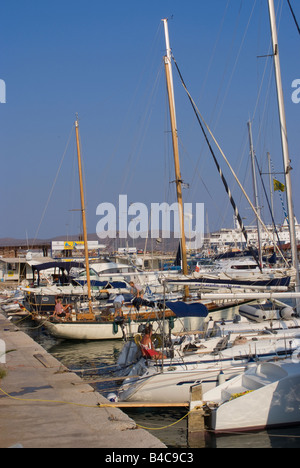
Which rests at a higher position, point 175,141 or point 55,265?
point 175,141

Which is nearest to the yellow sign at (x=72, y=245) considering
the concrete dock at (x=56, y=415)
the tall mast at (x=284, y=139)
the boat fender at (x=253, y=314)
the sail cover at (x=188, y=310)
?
the boat fender at (x=253, y=314)

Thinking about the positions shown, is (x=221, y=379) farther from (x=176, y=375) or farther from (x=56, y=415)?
(x=56, y=415)

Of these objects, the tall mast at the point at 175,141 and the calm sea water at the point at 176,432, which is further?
the tall mast at the point at 175,141

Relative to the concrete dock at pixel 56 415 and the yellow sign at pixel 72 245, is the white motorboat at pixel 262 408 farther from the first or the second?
the yellow sign at pixel 72 245

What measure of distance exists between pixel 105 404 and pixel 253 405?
3.48 metres

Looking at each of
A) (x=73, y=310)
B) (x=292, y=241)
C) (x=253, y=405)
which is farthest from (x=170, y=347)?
(x=73, y=310)

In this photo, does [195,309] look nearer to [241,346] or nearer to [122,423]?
[241,346]

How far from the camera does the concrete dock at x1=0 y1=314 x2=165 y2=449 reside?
8.06m

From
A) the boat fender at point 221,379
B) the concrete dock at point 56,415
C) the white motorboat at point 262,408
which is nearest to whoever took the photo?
the concrete dock at point 56,415

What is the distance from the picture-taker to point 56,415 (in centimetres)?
948

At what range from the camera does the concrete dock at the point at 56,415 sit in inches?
317

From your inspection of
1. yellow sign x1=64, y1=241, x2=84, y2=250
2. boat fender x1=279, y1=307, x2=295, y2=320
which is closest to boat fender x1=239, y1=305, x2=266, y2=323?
boat fender x1=279, y1=307, x2=295, y2=320

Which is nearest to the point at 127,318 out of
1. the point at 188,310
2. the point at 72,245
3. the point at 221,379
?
the point at 188,310

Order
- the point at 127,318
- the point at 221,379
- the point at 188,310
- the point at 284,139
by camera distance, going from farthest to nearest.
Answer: the point at 127,318, the point at 284,139, the point at 188,310, the point at 221,379
